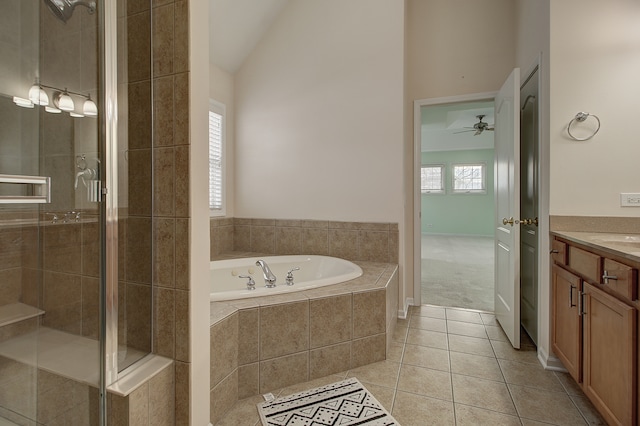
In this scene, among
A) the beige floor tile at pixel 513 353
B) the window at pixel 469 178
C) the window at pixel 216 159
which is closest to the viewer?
the beige floor tile at pixel 513 353

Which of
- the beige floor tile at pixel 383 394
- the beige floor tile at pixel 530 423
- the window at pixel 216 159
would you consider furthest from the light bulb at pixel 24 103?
the beige floor tile at pixel 530 423

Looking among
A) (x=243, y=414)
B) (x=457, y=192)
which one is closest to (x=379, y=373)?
(x=243, y=414)

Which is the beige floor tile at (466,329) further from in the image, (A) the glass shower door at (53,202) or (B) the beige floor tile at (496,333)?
(A) the glass shower door at (53,202)

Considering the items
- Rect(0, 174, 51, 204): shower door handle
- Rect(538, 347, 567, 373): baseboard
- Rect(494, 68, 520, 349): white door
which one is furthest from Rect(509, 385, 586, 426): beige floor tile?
Rect(0, 174, 51, 204): shower door handle

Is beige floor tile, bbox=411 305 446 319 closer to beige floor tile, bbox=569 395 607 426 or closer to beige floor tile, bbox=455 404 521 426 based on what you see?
beige floor tile, bbox=569 395 607 426

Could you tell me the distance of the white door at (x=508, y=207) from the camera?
7.56 ft

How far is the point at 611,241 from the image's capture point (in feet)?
5.31

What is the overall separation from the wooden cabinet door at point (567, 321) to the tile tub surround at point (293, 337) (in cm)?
105

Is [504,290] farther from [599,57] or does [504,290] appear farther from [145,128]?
[145,128]

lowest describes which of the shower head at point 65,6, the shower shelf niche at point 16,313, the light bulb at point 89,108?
the shower shelf niche at point 16,313

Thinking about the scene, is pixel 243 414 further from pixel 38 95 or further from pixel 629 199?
pixel 629 199

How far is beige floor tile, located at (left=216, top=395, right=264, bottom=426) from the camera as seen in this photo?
1529 millimetres

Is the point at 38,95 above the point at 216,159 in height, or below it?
below

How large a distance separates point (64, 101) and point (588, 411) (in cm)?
280
